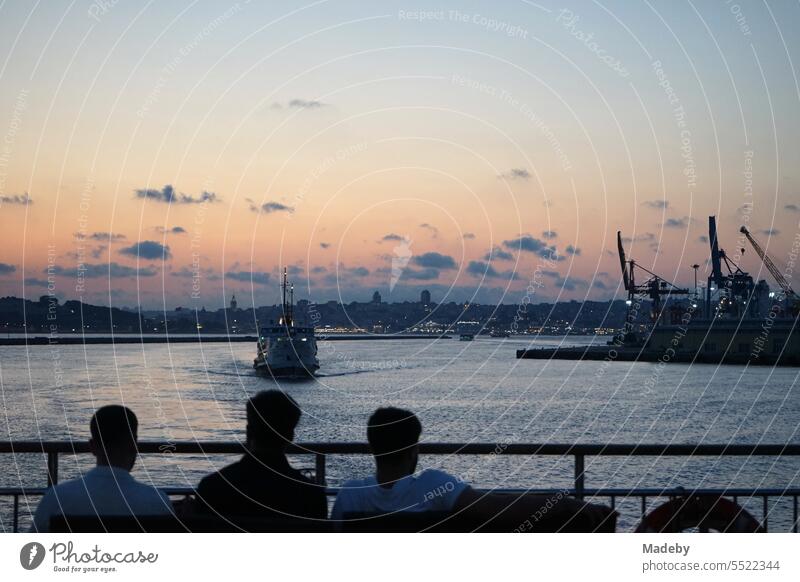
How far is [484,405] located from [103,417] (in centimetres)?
5894

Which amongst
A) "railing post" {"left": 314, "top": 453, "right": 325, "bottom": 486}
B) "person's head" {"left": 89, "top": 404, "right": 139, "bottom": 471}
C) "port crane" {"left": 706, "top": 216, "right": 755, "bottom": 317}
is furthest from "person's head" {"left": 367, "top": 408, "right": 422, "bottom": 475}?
"port crane" {"left": 706, "top": 216, "right": 755, "bottom": 317}

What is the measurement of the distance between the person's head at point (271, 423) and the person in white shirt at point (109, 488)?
0.50 metres

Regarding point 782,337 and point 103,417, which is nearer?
point 103,417

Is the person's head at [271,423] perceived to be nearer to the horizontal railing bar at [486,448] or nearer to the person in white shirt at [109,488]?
the person in white shirt at [109,488]

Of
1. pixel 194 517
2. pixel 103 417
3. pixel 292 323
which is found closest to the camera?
pixel 194 517

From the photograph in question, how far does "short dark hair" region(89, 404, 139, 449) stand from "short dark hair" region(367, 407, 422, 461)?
1.11 meters

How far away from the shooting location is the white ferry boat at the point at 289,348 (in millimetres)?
78250

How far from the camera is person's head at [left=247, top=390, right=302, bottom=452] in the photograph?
13.8 feet

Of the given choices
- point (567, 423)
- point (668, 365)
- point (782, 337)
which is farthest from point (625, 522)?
point (668, 365)

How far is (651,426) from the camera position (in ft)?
172

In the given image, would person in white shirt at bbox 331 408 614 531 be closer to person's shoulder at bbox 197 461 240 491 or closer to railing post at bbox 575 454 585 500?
person's shoulder at bbox 197 461 240 491

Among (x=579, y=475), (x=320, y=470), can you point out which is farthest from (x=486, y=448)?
(x=320, y=470)
